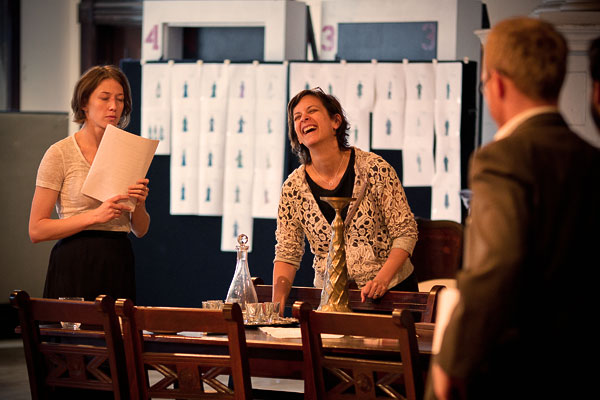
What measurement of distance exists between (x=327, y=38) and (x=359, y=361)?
13.2 ft

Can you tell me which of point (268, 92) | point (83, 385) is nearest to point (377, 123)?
point (268, 92)

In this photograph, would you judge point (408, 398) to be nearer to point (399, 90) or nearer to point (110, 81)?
point (110, 81)

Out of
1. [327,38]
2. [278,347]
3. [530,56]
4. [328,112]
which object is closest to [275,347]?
[278,347]

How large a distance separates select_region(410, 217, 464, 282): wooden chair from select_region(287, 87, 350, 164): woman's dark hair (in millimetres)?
1426

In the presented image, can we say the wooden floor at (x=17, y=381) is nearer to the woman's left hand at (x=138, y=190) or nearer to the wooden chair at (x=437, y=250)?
the wooden chair at (x=437, y=250)

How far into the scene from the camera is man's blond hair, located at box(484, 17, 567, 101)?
138cm

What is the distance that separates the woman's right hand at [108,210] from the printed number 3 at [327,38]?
3245 millimetres

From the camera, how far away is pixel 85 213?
114 inches

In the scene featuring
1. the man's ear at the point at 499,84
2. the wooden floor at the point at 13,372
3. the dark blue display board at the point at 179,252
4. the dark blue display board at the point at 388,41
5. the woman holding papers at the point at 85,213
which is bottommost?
the wooden floor at the point at 13,372

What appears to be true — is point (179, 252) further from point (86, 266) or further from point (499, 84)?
point (499, 84)

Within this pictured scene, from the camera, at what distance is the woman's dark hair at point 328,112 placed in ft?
10.1

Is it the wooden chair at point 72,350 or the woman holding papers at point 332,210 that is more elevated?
the woman holding papers at point 332,210

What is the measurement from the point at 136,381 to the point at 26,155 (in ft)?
13.9

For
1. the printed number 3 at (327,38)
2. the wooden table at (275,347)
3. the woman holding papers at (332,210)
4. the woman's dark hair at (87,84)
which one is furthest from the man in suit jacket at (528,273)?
the printed number 3 at (327,38)
